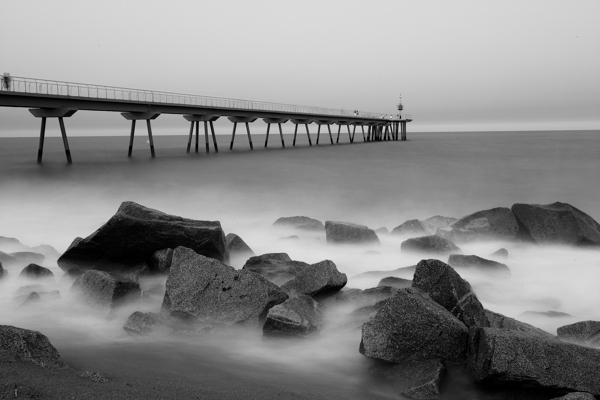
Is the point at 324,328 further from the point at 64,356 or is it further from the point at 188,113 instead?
the point at 188,113

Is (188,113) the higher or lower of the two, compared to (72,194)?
higher

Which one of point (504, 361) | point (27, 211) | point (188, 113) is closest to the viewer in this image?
point (504, 361)

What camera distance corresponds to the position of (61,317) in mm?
5250

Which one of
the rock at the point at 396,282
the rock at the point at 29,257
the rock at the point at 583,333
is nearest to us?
the rock at the point at 583,333

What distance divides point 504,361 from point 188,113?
3450 cm

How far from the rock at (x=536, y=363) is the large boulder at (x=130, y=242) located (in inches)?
153

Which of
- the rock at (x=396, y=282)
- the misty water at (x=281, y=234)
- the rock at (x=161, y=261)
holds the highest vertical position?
the rock at (x=161, y=261)

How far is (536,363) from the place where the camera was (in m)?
3.54

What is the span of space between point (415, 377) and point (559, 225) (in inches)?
240

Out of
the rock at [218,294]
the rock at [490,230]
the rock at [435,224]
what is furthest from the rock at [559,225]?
the rock at [218,294]

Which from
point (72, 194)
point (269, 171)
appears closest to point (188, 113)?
point (269, 171)

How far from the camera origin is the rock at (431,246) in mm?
7984

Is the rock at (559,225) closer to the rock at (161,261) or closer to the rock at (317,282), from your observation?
the rock at (317,282)

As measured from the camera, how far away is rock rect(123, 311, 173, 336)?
15.4 feet
